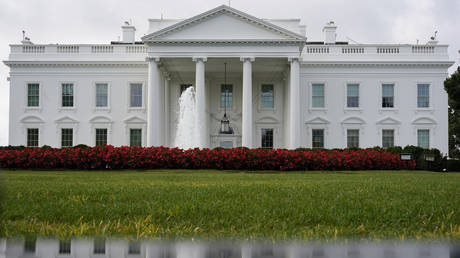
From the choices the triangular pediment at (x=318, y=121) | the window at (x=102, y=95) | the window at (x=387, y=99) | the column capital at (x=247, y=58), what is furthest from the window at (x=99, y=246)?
the window at (x=387, y=99)

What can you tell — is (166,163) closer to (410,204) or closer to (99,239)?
(410,204)

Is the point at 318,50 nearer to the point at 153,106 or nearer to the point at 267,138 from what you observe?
the point at 267,138

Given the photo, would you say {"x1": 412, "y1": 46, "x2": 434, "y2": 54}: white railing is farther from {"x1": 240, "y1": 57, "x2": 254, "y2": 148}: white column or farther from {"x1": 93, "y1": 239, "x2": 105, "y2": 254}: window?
{"x1": 93, "y1": 239, "x2": 105, "y2": 254}: window

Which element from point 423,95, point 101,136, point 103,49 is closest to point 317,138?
point 423,95

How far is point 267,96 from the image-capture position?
123 ft

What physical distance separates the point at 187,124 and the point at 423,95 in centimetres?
1998

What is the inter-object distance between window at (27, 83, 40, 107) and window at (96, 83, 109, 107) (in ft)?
16.6

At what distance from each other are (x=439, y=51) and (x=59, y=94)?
32691 mm

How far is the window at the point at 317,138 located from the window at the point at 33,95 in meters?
23.7

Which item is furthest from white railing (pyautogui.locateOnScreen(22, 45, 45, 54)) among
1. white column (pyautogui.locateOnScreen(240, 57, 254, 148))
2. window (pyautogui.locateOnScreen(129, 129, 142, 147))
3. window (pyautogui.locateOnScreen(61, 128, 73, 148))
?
white column (pyautogui.locateOnScreen(240, 57, 254, 148))

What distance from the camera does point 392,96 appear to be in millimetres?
35969

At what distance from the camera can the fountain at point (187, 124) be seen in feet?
101

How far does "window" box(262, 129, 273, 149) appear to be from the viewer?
3728 centimetres

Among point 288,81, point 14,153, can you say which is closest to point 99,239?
point 14,153
